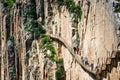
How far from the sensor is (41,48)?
20203mm

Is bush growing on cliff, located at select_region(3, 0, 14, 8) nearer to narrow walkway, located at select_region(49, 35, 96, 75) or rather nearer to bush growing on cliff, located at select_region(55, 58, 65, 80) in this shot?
narrow walkway, located at select_region(49, 35, 96, 75)

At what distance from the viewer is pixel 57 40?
19484mm

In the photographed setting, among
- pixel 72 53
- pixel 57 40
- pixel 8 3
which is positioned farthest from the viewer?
pixel 8 3

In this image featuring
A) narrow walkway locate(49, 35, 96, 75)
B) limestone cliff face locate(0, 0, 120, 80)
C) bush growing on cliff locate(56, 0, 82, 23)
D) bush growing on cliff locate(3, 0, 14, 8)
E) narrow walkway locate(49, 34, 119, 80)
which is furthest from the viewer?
bush growing on cliff locate(3, 0, 14, 8)

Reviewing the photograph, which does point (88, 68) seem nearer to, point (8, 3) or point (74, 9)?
point (74, 9)

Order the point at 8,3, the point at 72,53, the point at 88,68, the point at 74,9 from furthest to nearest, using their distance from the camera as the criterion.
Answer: the point at 8,3
the point at 72,53
the point at 74,9
the point at 88,68

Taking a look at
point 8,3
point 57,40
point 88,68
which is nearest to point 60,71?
point 57,40

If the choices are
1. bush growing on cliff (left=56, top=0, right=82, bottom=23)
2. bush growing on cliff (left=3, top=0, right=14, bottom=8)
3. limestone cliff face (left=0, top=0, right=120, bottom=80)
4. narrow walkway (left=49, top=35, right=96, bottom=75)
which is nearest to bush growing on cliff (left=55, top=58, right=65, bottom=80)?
limestone cliff face (left=0, top=0, right=120, bottom=80)

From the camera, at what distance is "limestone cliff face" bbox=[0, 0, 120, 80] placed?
1520 cm

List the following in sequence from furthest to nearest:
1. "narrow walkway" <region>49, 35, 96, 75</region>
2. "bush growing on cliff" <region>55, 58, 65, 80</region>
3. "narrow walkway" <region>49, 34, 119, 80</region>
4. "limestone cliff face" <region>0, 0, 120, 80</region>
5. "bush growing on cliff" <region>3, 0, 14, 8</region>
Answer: "bush growing on cliff" <region>3, 0, 14, 8</region> → "bush growing on cliff" <region>55, 58, 65, 80</region> → "narrow walkway" <region>49, 35, 96, 75</region> → "limestone cliff face" <region>0, 0, 120, 80</region> → "narrow walkway" <region>49, 34, 119, 80</region>

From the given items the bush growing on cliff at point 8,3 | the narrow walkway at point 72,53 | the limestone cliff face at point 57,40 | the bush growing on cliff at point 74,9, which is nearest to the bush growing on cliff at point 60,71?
the limestone cliff face at point 57,40

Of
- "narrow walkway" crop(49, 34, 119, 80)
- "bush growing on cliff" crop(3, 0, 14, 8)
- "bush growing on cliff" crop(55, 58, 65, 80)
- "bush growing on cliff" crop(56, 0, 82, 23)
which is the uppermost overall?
"bush growing on cliff" crop(56, 0, 82, 23)

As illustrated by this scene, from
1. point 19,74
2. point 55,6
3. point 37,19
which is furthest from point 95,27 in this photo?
point 19,74

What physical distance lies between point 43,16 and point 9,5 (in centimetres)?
A: 495
